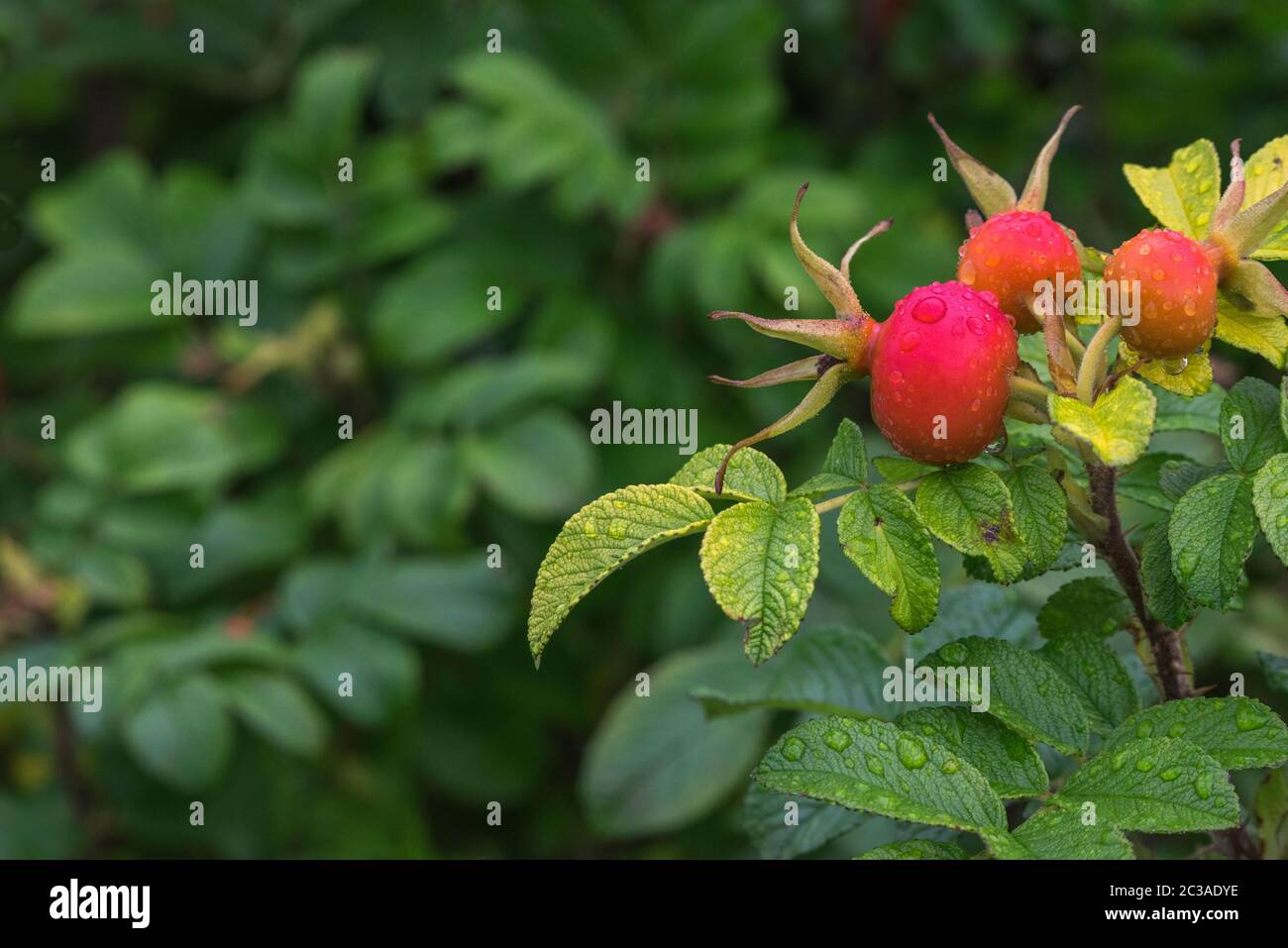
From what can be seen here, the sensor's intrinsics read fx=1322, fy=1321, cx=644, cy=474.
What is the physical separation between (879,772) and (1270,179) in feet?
1.07

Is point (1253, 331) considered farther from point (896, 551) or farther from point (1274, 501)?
point (896, 551)

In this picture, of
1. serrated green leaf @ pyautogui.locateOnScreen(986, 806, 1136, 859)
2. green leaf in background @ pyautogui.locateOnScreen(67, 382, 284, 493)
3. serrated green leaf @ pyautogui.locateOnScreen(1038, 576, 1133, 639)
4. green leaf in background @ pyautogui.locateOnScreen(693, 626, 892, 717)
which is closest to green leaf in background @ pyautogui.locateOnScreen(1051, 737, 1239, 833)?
serrated green leaf @ pyautogui.locateOnScreen(986, 806, 1136, 859)

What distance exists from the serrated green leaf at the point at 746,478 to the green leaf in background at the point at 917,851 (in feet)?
0.50

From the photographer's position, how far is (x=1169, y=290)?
0.55m

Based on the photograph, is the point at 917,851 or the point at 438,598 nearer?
the point at 917,851

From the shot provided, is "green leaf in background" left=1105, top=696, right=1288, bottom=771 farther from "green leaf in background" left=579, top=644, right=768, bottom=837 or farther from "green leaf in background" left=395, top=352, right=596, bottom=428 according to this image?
"green leaf in background" left=395, top=352, right=596, bottom=428

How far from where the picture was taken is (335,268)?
6.68ft

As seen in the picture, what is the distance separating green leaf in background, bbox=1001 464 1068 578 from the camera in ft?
1.84

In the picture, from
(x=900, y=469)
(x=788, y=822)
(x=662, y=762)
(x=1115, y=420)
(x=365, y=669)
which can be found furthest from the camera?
(x=365, y=669)

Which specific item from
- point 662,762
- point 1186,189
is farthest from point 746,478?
point 662,762

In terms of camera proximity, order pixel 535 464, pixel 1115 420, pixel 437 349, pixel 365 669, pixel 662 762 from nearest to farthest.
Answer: pixel 1115 420
pixel 662 762
pixel 365 669
pixel 535 464
pixel 437 349

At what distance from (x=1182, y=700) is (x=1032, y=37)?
2081mm
